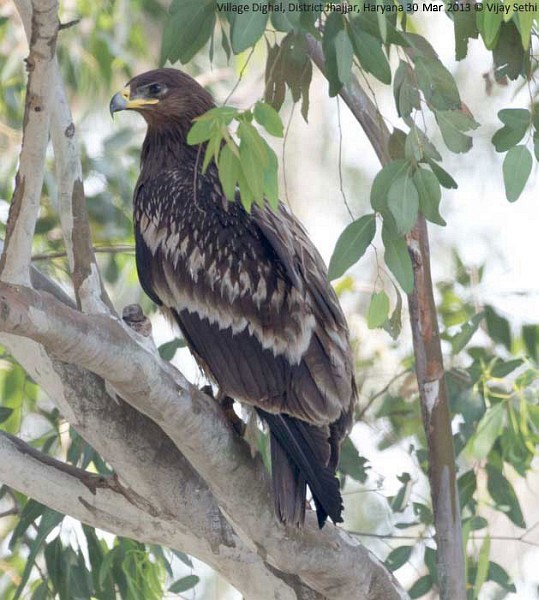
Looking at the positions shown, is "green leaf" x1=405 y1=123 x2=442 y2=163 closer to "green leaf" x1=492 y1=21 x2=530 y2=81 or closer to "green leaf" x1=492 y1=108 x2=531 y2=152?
"green leaf" x1=492 y1=108 x2=531 y2=152

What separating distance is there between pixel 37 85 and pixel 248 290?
1.11 metres

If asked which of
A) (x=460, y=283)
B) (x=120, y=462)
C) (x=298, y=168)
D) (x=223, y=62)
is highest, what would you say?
(x=298, y=168)

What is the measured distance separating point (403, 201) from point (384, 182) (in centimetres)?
7

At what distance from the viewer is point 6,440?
3125mm

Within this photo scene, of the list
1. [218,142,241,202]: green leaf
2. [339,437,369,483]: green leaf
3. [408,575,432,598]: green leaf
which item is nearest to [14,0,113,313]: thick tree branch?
[218,142,241,202]: green leaf

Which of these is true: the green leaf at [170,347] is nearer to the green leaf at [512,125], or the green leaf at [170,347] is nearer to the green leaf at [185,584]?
the green leaf at [185,584]

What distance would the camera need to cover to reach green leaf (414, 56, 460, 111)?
2.63m

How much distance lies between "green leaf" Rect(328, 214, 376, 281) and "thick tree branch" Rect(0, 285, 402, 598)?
18.3 inches

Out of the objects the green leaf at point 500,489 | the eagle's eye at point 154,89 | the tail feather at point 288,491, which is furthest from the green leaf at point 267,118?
the green leaf at point 500,489

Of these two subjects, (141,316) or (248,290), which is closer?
(141,316)

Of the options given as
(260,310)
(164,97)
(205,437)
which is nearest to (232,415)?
(260,310)

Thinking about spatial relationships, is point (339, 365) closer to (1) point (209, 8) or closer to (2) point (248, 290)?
(2) point (248, 290)

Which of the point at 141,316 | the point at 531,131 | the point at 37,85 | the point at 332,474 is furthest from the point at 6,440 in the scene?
the point at 531,131

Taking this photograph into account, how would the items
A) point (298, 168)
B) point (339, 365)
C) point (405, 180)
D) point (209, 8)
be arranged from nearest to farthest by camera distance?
point (405, 180) < point (209, 8) < point (339, 365) < point (298, 168)
